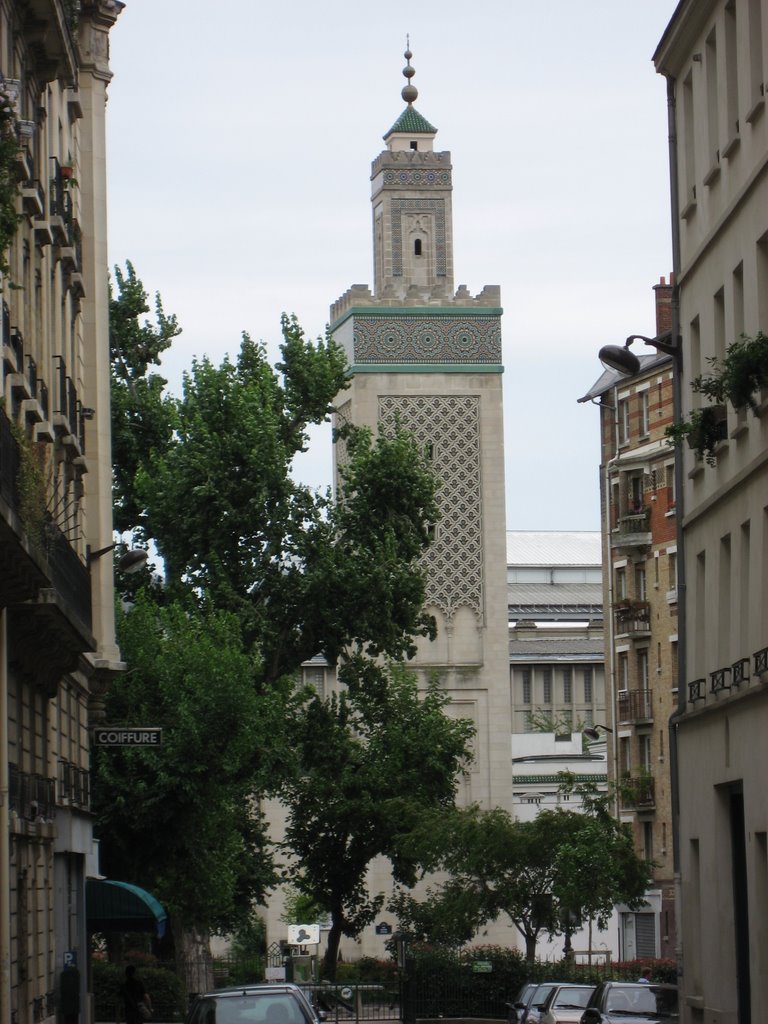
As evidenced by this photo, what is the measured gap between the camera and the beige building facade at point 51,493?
21.9 meters

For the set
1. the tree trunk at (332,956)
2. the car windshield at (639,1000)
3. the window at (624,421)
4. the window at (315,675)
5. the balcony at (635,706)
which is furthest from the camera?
the window at (315,675)

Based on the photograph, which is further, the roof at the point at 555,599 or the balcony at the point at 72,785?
the roof at the point at 555,599

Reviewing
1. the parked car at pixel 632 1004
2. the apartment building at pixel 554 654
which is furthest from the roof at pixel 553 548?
the parked car at pixel 632 1004

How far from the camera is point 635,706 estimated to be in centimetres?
6469

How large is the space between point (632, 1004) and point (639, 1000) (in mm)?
168

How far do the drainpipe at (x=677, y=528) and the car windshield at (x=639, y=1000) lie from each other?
1.94 m

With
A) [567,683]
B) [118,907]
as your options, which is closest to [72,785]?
[118,907]

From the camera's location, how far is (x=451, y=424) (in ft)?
234

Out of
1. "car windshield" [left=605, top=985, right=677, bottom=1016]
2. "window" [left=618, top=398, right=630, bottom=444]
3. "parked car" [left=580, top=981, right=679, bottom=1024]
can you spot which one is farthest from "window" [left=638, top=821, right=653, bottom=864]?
"car windshield" [left=605, top=985, right=677, bottom=1016]

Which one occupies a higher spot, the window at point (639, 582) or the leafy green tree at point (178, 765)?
Result: the window at point (639, 582)

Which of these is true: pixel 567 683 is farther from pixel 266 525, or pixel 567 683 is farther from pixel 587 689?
pixel 266 525

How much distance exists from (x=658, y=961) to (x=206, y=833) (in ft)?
47.0

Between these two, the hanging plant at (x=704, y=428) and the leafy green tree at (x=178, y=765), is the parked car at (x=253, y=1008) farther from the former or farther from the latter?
the leafy green tree at (x=178, y=765)

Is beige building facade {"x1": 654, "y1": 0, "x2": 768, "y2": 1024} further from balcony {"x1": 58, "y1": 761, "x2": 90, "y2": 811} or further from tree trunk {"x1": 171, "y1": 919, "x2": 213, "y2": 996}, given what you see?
tree trunk {"x1": 171, "y1": 919, "x2": 213, "y2": 996}
